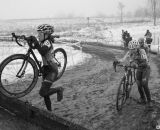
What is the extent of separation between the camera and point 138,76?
8352 mm

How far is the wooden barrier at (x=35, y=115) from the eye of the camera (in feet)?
18.1

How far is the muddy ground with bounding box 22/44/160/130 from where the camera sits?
7363 millimetres

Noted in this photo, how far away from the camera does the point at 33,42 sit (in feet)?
20.1

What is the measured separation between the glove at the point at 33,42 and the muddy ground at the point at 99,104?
102 inches

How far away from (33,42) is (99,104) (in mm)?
3783

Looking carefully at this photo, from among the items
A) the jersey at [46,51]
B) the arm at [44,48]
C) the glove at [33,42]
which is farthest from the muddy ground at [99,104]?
the glove at [33,42]

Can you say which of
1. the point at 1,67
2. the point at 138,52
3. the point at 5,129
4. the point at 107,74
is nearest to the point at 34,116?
the point at 5,129

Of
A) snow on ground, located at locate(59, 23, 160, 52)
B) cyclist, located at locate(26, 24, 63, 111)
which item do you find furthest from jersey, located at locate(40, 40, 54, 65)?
snow on ground, located at locate(59, 23, 160, 52)

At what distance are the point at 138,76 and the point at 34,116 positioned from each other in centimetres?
369

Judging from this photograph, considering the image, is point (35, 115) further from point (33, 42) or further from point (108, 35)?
point (108, 35)

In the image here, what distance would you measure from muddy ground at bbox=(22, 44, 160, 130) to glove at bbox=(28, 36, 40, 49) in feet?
8.50

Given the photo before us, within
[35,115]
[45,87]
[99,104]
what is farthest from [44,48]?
[99,104]

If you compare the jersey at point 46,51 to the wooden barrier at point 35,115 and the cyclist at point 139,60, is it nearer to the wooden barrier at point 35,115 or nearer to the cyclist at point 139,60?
the wooden barrier at point 35,115

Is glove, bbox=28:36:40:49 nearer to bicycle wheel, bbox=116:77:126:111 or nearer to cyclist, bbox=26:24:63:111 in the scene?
cyclist, bbox=26:24:63:111
